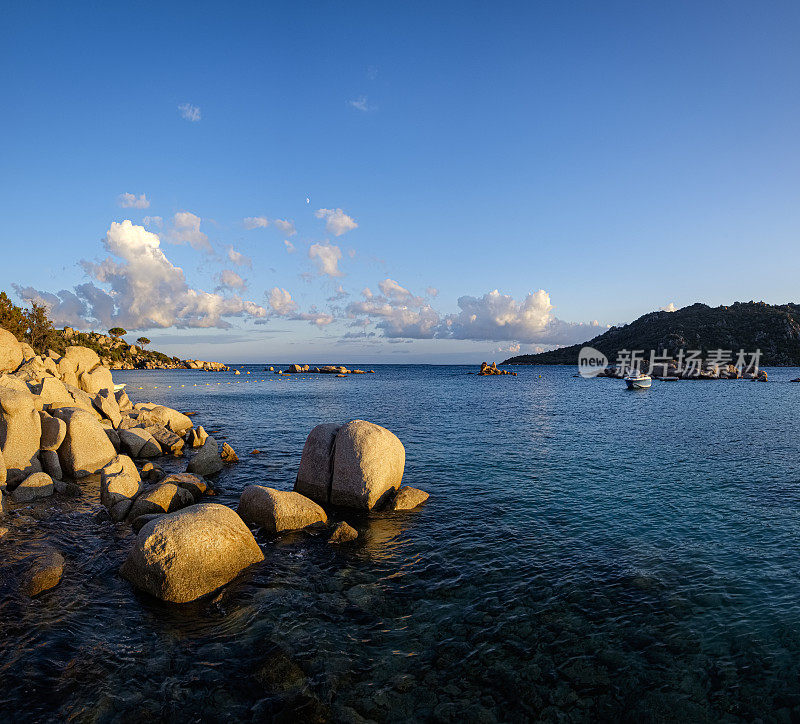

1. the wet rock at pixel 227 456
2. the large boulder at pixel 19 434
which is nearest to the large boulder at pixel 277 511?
the wet rock at pixel 227 456

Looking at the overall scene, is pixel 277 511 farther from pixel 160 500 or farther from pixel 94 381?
pixel 94 381

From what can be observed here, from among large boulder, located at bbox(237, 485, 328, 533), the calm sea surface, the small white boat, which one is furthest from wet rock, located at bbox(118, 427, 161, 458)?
the small white boat

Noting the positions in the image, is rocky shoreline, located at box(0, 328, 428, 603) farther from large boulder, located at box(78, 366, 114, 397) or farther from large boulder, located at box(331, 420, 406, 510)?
large boulder, located at box(78, 366, 114, 397)

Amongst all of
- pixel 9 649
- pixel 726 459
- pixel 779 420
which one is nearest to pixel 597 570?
pixel 9 649

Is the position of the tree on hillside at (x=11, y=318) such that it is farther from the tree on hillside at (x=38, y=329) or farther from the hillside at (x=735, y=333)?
the hillside at (x=735, y=333)

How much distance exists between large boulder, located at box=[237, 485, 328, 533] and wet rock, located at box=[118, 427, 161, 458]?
14216 mm

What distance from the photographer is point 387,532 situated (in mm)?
14961

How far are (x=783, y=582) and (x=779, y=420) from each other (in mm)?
39831

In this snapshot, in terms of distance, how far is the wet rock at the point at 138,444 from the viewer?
86.3ft

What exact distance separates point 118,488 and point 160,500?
6.45ft

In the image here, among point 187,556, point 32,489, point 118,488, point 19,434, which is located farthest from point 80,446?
point 187,556

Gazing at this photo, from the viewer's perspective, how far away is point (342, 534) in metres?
14.2

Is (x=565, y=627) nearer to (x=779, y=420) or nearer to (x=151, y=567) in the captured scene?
(x=151, y=567)

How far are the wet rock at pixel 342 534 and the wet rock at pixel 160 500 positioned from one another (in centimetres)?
654
